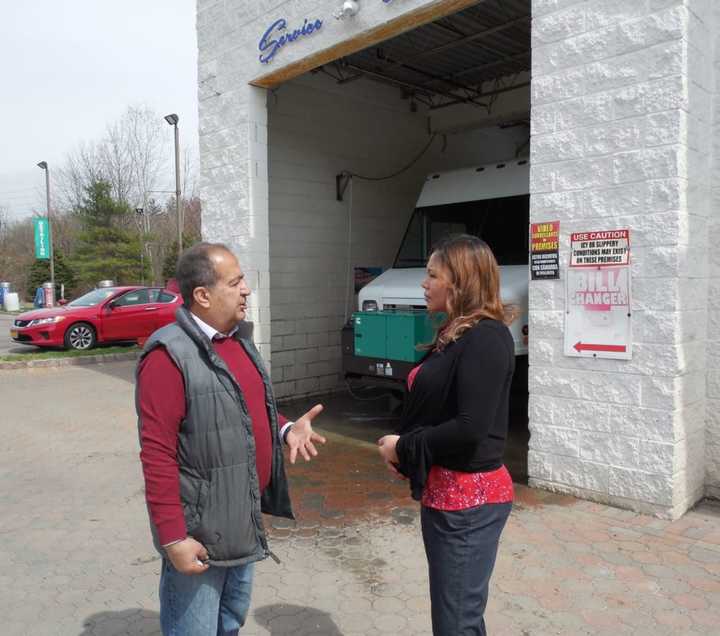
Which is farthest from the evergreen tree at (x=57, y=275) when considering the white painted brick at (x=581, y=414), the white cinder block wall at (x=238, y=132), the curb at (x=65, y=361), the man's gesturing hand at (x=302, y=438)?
the man's gesturing hand at (x=302, y=438)

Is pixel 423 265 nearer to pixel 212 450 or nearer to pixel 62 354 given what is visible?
pixel 212 450

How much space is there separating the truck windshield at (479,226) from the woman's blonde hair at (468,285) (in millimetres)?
5185

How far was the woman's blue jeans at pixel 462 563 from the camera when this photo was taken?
2.28 meters

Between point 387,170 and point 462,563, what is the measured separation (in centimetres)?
887

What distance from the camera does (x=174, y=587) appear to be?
7.41 feet

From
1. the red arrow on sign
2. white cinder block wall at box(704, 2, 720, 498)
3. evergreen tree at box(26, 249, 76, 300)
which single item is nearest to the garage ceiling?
white cinder block wall at box(704, 2, 720, 498)

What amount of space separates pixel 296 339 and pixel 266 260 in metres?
1.80

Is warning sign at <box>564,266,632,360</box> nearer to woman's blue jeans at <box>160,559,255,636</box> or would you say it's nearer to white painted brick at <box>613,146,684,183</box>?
white painted brick at <box>613,146,684,183</box>

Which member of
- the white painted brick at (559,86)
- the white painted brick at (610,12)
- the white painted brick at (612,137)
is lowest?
the white painted brick at (612,137)

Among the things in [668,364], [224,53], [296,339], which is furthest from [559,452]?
[224,53]

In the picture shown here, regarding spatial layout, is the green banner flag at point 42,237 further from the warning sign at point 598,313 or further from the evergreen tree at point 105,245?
the warning sign at point 598,313

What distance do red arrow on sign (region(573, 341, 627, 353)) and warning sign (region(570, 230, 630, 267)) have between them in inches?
23.5

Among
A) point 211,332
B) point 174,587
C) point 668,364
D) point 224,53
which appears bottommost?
point 174,587

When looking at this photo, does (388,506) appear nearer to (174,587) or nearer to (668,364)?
(668,364)
